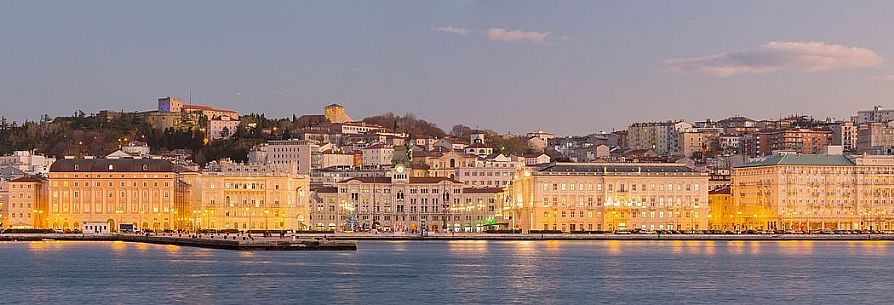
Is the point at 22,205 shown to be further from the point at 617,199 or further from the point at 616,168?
the point at 616,168

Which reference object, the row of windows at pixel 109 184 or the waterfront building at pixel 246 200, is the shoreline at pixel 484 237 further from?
the waterfront building at pixel 246 200

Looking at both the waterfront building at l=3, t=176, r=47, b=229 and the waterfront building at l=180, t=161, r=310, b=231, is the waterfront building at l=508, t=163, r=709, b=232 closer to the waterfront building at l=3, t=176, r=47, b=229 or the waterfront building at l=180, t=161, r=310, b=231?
the waterfront building at l=180, t=161, r=310, b=231

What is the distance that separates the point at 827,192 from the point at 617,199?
18281mm

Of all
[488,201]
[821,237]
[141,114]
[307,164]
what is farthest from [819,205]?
[141,114]

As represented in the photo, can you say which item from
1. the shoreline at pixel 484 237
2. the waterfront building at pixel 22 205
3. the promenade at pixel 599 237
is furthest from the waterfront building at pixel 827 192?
the waterfront building at pixel 22 205

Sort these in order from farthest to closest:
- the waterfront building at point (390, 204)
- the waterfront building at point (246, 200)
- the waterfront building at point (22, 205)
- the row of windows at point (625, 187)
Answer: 1. the waterfront building at point (390, 204)
2. the row of windows at point (625, 187)
3. the waterfront building at point (22, 205)
4. the waterfront building at point (246, 200)

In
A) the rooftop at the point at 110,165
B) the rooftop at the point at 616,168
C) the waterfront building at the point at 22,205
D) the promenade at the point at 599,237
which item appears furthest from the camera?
the rooftop at the point at 616,168

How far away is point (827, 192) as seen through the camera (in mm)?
124812

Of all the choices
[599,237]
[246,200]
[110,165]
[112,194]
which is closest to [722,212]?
[599,237]

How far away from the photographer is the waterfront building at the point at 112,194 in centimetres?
11700

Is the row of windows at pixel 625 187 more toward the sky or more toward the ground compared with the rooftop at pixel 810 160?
more toward the ground

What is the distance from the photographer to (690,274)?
60.8 m

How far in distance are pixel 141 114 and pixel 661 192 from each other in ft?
281

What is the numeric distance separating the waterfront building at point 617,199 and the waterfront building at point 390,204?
26.7 ft
